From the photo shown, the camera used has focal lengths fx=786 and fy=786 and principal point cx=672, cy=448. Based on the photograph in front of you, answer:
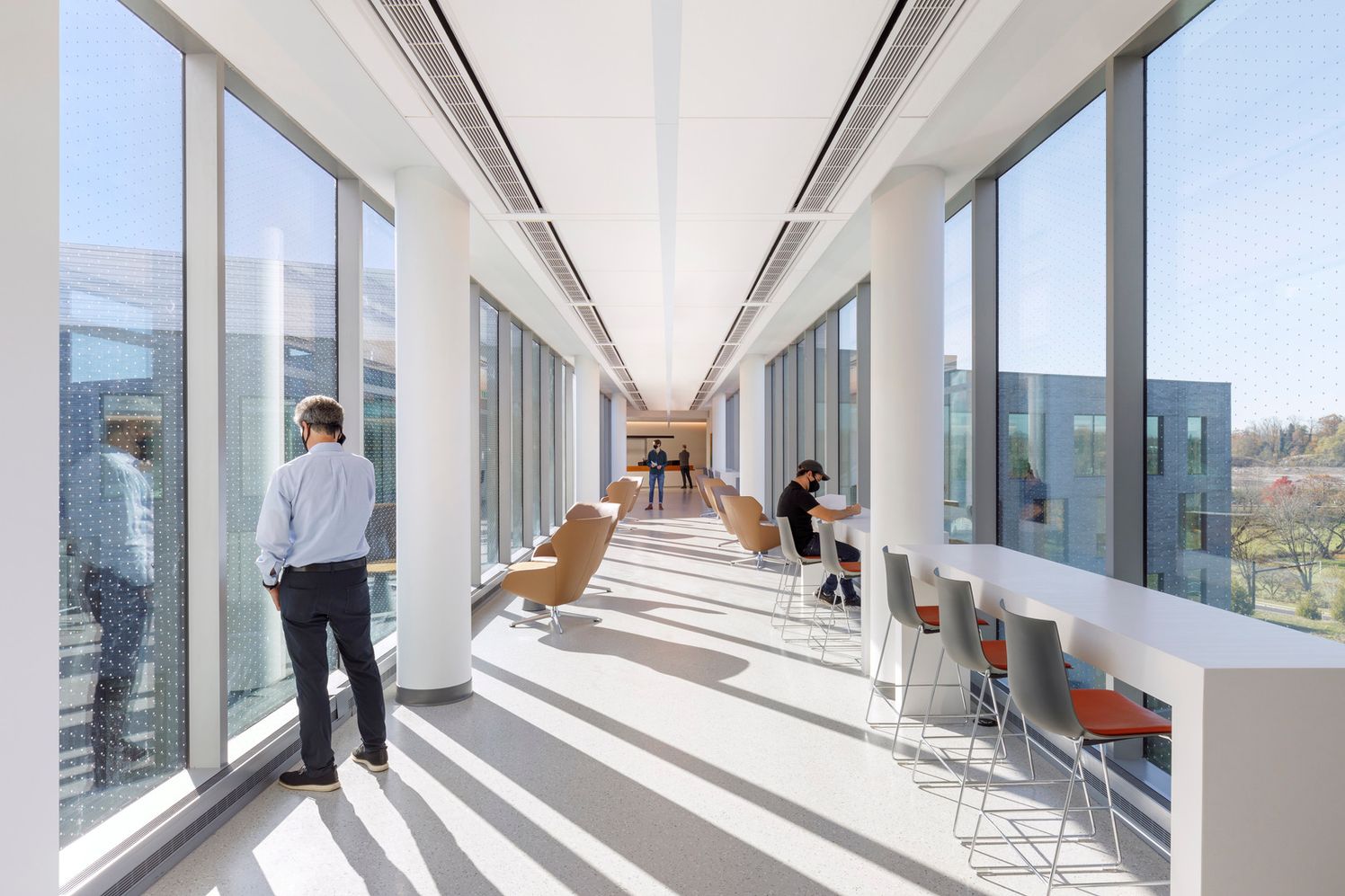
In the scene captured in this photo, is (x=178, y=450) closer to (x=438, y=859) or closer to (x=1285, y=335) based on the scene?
(x=438, y=859)

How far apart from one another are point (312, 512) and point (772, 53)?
267 cm

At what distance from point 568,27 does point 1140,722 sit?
10.2 ft

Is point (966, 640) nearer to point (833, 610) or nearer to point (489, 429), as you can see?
point (833, 610)

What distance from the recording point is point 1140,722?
2.56 metres

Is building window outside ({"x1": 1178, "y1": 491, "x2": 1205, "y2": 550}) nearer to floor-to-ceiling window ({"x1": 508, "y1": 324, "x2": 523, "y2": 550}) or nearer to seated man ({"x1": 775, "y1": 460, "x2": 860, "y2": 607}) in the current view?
seated man ({"x1": 775, "y1": 460, "x2": 860, "y2": 607})

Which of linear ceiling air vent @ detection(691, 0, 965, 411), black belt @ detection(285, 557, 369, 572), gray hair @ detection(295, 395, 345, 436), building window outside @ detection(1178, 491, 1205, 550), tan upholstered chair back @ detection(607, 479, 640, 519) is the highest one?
linear ceiling air vent @ detection(691, 0, 965, 411)

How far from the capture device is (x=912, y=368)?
456 centimetres

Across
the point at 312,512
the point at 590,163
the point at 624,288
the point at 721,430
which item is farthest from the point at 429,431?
the point at 721,430

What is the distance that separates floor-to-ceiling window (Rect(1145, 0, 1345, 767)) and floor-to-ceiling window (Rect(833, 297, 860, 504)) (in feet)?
16.5

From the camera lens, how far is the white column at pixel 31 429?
1.80 m

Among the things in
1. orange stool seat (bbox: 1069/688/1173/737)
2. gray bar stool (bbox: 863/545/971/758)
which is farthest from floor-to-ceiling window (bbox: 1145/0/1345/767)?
gray bar stool (bbox: 863/545/971/758)

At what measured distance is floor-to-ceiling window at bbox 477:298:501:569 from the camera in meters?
8.09

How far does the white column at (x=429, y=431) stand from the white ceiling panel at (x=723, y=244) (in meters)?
1.68

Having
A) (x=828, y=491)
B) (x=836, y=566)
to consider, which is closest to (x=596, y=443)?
(x=828, y=491)
